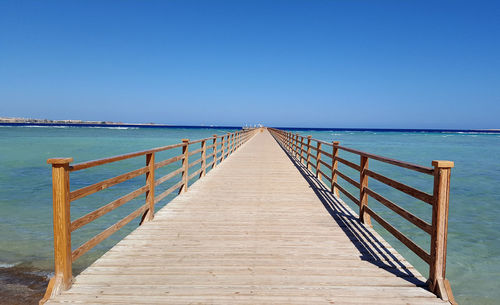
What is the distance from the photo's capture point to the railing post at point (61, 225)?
2916 mm

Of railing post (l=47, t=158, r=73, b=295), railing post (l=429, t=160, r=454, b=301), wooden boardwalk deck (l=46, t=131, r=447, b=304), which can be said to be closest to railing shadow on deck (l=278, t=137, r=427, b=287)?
wooden boardwalk deck (l=46, t=131, r=447, b=304)

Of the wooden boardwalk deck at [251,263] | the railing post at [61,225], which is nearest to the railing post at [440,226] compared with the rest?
the wooden boardwalk deck at [251,263]

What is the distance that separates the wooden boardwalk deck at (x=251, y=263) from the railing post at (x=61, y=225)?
0.12 metres

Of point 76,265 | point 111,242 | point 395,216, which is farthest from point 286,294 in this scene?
point 395,216

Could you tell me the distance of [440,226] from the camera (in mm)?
3025

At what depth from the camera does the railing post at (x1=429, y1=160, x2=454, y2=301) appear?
9.73 feet

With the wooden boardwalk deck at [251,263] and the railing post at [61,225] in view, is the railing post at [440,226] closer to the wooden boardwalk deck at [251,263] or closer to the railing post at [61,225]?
the wooden boardwalk deck at [251,263]

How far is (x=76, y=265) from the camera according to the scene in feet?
18.5

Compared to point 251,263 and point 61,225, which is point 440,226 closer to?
point 251,263

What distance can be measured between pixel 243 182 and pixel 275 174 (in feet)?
5.67

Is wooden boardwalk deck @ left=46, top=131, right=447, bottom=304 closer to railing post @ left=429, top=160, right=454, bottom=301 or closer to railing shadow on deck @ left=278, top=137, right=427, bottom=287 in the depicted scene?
railing shadow on deck @ left=278, top=137, right=427, bottom=287

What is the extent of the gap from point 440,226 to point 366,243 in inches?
53.7

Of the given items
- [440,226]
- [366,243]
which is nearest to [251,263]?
[366,243]

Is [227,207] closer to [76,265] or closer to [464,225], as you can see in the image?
[76,265]
